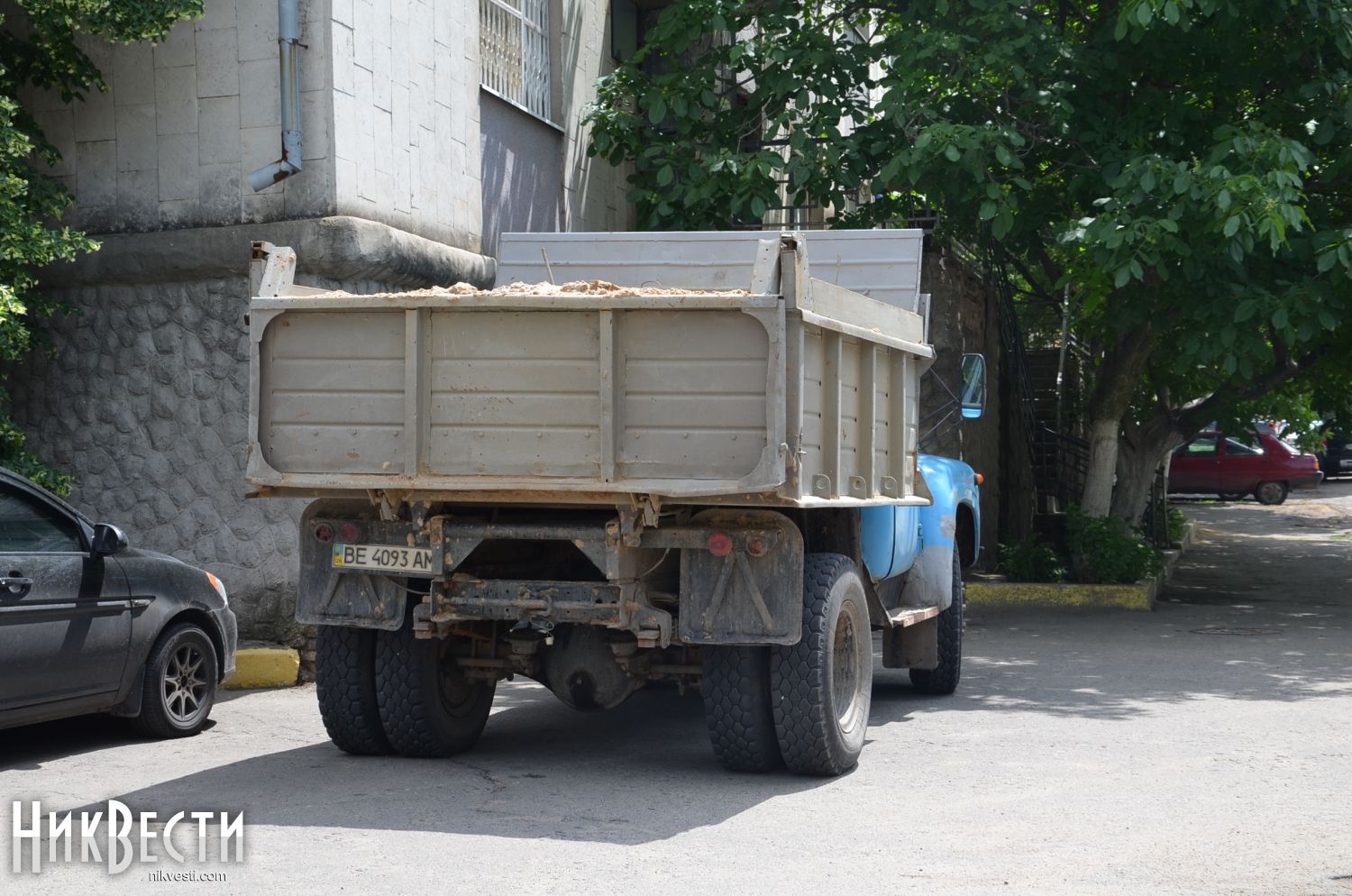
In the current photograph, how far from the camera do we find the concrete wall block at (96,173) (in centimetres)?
1126

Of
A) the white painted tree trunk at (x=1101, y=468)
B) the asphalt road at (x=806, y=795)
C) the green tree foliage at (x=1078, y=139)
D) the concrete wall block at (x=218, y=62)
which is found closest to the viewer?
the asphalt road at (x=806, y=795)

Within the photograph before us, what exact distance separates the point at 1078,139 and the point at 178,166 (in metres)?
7.78

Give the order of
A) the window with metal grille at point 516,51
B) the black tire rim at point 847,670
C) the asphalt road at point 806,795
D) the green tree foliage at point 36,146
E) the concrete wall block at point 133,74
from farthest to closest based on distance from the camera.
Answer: the window with metal grille at point 516,51, the concrete wall block at point 133,74, the green tree foliage at point 36,146, the black tire rim at point 847,670, the asphalt road at point 806,795

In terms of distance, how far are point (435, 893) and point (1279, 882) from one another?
2846 millimetres

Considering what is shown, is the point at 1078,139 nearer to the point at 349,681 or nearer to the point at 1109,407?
the point at 1109,407

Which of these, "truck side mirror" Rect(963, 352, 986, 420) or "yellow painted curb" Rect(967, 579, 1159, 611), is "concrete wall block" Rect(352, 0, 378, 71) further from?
"yellow painted curb" Rect(967, 579, 1159, 611)

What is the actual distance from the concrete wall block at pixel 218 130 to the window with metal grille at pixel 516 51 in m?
2.96

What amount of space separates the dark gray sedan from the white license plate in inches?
65.3

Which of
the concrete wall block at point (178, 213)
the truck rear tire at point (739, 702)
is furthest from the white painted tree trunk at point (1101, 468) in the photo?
the truck rear tire at point (739, 702)

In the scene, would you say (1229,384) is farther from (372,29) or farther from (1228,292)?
(372,29)

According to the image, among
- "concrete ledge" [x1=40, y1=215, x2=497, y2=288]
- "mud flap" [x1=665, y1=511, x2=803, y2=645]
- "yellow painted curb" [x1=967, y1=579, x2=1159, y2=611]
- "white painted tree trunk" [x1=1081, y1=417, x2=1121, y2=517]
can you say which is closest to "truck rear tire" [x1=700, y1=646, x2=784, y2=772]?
"mud flap" [x1=665, y1=511, x2=803, y2=645]

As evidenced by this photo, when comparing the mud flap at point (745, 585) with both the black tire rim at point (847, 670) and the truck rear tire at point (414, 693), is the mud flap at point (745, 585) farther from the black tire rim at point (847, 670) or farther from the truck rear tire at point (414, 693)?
the truck rear tire at point (414, 693)

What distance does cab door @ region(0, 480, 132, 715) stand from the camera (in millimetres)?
7375

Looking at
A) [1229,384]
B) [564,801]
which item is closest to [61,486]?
[564,801]
